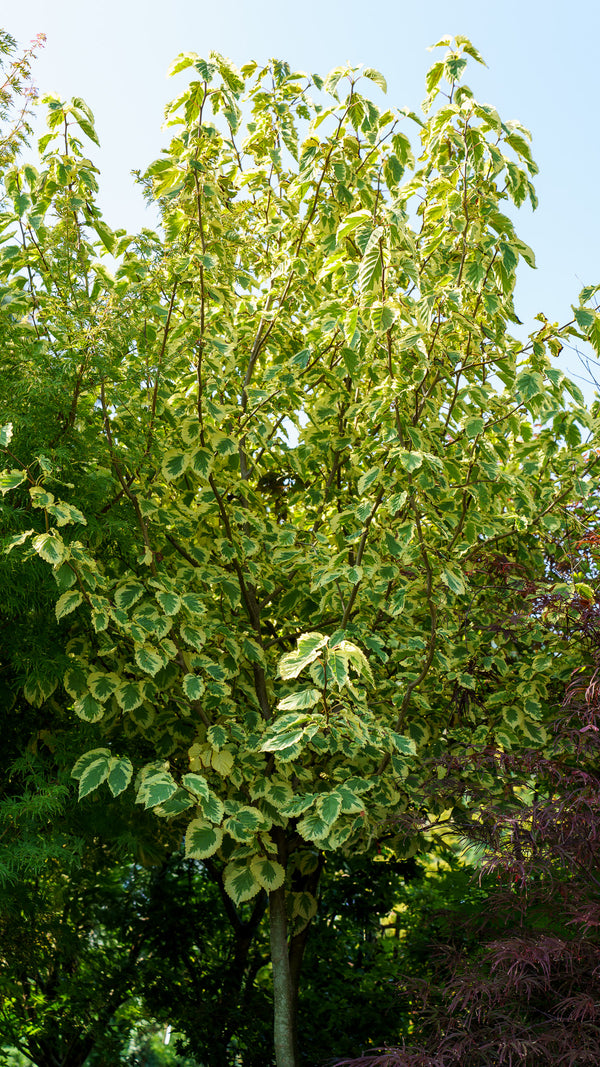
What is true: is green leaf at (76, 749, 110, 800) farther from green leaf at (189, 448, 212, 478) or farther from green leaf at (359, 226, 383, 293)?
green leaf at (359, 226, 383, 293)

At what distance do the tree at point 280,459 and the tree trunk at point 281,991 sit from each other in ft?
0.04

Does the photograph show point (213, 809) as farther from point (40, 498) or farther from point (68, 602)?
point (40, 498)

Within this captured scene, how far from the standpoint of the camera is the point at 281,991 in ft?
10.7

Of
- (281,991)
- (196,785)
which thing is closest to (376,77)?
(196,785)

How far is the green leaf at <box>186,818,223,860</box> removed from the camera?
272 centimetres

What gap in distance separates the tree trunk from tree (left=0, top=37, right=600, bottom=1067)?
13mm

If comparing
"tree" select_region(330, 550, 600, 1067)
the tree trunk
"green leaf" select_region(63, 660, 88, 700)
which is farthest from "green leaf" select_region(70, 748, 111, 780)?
"tree" select_region(330, 550, 600, 1067)

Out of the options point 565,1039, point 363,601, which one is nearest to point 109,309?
point 363,601

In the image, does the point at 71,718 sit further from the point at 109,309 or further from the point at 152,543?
the point at 109,309

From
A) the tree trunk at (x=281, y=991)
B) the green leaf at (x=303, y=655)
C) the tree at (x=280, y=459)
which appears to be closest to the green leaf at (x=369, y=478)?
the tree at (x=280, y=459)

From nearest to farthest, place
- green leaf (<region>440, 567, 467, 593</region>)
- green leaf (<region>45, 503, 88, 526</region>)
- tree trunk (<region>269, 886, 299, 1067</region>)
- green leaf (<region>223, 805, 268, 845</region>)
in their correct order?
green leaf (<region>45, 503, 88, 526</region>), green leaf (<region>223, 805, 268, 845</region>), green leaf (<region>440, 567, 467, 593</region>), tree trunk (<region>269, 886, 299, 1067</region>)

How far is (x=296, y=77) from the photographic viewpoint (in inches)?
129

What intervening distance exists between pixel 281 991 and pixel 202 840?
3.07ft

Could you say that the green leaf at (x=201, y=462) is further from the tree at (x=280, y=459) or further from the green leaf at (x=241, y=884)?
the green leaf at (x=241, y=884)
